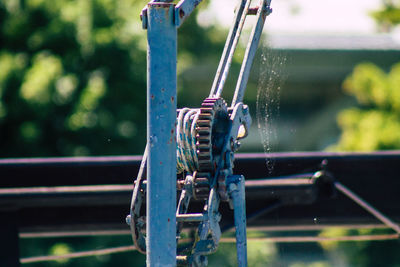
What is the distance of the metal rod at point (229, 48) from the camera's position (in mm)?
2006

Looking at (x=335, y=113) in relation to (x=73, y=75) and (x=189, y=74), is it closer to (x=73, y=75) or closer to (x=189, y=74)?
(x=189, y=74)

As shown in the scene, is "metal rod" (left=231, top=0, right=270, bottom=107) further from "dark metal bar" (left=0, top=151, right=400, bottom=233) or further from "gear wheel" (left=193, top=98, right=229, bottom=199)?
"dark metal bar" (left=0, top=151, right=400, bottom=233)

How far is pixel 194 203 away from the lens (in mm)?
3291

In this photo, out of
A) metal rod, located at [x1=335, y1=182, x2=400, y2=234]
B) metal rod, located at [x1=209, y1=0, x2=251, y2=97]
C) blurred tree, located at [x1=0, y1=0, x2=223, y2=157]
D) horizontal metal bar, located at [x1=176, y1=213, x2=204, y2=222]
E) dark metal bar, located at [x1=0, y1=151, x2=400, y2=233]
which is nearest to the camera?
horizontal metal bar, located at [x1=176, y1=213, x2=204, y2=222]

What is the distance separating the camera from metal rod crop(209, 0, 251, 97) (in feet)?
6.58

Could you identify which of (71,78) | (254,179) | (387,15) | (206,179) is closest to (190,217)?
(206,179)

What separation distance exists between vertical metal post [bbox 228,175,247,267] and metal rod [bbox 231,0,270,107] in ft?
0.97

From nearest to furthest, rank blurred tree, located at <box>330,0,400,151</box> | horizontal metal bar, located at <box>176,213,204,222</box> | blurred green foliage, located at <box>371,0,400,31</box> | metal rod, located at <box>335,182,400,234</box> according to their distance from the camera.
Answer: horizontal metal bar, located at <box>176,213,204,222</box>, metal rod, located at <box>335,182,400,234</box>, blurred tree, located at <box>330,0,400,151</box>, blurred green foliage, located at <box>371,0,400,31</box>

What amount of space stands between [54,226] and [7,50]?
4384mm

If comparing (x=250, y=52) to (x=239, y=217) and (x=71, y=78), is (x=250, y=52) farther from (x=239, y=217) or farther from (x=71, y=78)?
(x=71, y=78)

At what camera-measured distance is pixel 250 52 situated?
82.2 inches

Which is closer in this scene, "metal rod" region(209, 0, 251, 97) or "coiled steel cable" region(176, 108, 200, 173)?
"coiled steel cable" region(176, 108, 200, 173)

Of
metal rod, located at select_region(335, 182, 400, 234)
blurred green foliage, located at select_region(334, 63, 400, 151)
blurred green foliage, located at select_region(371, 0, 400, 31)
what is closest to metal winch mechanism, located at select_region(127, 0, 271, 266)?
metal rod, located at select_region(335, 182, 400, 234)

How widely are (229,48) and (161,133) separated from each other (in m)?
0.57
